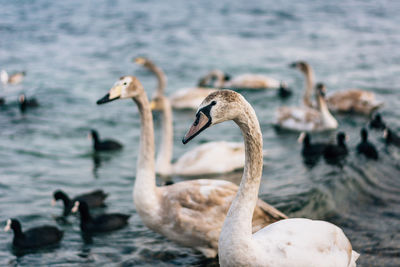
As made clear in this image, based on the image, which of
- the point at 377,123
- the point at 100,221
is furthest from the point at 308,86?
the point at 100,221

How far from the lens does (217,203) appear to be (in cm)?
720

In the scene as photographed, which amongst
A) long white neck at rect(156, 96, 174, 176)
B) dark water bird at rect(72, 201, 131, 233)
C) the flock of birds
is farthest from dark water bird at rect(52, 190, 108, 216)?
long white neck at rect(156, 96, 174, 176)

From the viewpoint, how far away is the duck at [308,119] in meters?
14.0

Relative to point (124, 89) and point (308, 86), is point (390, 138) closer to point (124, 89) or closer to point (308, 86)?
point (308, 86)

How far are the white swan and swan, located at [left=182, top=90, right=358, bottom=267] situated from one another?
483 inches

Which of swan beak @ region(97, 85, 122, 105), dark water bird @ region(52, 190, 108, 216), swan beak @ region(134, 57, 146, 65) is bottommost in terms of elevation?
dark water bird @ region(52, 190, 108, 216)

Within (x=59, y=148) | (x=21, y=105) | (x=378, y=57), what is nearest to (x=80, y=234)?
(x=59, y=148)

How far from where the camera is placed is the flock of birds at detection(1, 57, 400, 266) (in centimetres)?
510

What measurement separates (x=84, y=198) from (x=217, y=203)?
3.41m

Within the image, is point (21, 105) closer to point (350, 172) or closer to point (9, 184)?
point (9, 184)

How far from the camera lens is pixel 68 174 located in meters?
11.4

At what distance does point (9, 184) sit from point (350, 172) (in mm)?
6552

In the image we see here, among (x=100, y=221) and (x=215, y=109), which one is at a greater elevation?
(x=215, y=109)

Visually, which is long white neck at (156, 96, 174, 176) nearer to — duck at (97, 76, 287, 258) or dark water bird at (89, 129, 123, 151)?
dark water bird at (89, 129, 123, 151)
